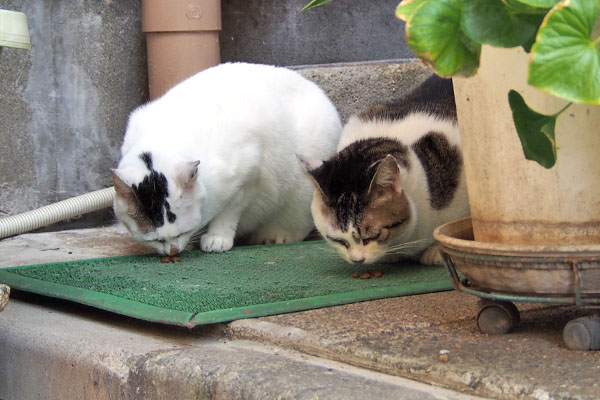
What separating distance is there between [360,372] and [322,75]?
8.44 ft

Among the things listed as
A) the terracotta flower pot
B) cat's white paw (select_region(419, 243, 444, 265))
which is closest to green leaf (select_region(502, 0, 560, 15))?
the terracotta flower pot

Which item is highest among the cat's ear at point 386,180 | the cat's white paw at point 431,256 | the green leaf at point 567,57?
the green leaf at point 567,57

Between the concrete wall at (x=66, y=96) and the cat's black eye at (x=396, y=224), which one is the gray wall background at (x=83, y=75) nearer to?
the concrete wall at (x=66, y=96)

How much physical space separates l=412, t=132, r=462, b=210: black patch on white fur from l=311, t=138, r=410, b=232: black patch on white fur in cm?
11

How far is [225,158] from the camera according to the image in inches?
140

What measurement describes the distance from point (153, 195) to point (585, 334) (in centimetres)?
186

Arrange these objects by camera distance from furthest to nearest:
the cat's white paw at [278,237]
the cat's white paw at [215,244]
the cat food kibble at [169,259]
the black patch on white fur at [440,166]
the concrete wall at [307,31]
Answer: the concrete wall at [307,31] → the cat's white paw at [278,237] → the cat's white paw at [215,244] → the cat food kibble at [169,259] → the black patch on white fur at [440,166]

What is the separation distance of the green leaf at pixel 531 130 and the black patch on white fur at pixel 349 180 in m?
1.26

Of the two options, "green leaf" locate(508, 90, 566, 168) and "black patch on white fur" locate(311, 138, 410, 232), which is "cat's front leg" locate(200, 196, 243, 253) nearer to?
"black patch on white fur" locate(311, 138, 410, 232)

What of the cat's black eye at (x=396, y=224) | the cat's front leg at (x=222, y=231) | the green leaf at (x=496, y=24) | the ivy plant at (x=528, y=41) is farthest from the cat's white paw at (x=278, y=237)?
the green leaf at (x=496, y=24)

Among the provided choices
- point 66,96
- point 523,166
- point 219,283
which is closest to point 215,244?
point 219,283

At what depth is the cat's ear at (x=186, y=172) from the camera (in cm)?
324

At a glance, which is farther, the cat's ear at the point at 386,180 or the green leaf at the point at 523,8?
the cat's ear at the point at 386,180

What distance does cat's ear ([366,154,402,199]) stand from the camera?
274cm
